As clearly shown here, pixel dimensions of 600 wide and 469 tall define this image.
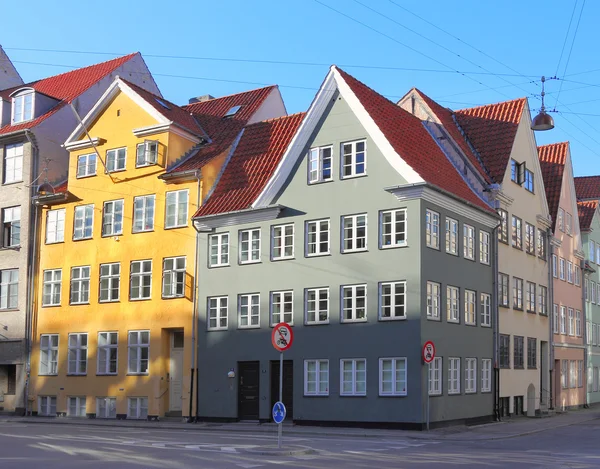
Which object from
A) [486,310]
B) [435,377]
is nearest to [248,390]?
[435,377]

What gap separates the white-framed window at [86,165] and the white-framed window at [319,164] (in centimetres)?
1181

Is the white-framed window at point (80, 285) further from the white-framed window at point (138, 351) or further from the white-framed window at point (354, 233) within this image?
the white-framed window at point (354, 233)

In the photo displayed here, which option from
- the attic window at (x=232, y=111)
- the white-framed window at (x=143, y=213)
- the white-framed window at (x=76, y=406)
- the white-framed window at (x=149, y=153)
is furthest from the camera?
the attic window at (x=232, y=111)

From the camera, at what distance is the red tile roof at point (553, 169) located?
4575 cm

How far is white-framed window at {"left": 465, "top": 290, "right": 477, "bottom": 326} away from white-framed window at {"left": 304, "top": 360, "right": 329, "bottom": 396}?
6.10 meters

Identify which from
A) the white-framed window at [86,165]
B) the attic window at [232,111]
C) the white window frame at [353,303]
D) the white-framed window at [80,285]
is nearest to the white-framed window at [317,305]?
the white window frame at [353,303]

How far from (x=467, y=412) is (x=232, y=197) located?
1287 cm

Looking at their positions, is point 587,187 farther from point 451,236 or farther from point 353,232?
point 353,232

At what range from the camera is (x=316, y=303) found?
33.6 m

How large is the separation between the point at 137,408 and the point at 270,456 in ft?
62.4

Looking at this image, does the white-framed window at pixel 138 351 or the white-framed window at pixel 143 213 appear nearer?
the white-framed window at pixel 138 351

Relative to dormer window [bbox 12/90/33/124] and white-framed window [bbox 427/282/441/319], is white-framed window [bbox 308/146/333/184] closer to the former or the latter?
white-framed window [bbox 427/282/441/319]

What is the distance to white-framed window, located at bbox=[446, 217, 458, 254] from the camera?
33.6 m

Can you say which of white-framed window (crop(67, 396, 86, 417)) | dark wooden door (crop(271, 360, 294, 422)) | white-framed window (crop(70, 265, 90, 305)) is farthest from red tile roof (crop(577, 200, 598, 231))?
white-framed window (crop(67, 396, 86, 417))
